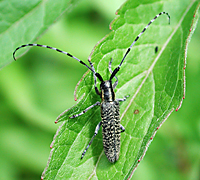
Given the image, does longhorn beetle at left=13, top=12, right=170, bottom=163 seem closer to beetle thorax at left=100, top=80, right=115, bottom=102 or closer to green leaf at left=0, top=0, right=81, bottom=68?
beetle thorax at left=100, top=80, right=115, bottom=102

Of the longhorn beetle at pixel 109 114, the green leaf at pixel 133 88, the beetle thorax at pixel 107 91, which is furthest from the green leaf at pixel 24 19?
the beetle thorax at pixel 107 91

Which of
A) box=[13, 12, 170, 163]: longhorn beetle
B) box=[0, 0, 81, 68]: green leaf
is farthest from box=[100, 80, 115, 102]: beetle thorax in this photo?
box=[0, 0, 81, 68]: green leaf

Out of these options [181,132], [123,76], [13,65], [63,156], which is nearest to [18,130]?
[13,65]

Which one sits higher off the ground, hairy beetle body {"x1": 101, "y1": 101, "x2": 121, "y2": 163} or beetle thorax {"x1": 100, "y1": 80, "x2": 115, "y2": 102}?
beetle thorax {"x1": 100, "y1": 80, "x2": 115, "y2": 102}

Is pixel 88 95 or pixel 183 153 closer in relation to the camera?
pixel 88 95

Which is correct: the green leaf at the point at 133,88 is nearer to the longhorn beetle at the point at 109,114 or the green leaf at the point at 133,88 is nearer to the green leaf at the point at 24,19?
the longhorn beetle at the point at 109,114

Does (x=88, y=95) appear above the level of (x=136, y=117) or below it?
above

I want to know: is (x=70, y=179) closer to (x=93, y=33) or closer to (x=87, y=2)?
(x=93, y=33)
